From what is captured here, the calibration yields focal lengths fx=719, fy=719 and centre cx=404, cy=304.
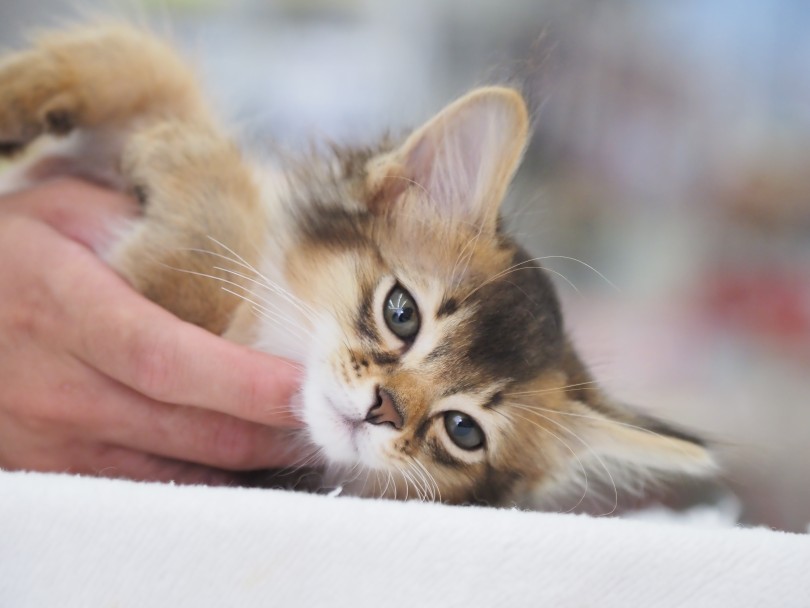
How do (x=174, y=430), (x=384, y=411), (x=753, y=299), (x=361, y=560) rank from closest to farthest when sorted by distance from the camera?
(x=361, y=560) → (x=384, y=411) → (x=174, y=430) → (x=753, y=299)

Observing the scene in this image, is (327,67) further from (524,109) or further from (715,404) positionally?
(715,404)

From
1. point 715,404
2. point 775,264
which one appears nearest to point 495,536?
point 715,404

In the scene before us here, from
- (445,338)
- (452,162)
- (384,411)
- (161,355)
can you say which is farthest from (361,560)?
(452,162)

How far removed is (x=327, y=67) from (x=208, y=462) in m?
0.74

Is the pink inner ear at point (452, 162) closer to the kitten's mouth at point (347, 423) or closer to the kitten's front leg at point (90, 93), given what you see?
the kitten's mouth at point (347, 423)

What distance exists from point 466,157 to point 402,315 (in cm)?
Answer: 24

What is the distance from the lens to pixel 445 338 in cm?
93

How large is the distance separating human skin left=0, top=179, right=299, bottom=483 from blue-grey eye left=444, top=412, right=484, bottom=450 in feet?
0.70

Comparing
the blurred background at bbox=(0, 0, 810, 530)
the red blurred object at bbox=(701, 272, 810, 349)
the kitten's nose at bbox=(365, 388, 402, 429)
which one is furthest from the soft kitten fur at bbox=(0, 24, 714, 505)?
the red blurred object at bbox=(701, 272, 810, 349)

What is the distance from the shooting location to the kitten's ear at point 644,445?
975mm

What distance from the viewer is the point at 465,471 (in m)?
0.98

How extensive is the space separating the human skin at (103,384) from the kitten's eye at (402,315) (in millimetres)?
152

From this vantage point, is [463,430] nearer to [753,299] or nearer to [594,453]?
[594,453]

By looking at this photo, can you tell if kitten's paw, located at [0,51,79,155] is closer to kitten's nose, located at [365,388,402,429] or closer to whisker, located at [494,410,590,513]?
kitten's nose, located at [365,388,402,429]
